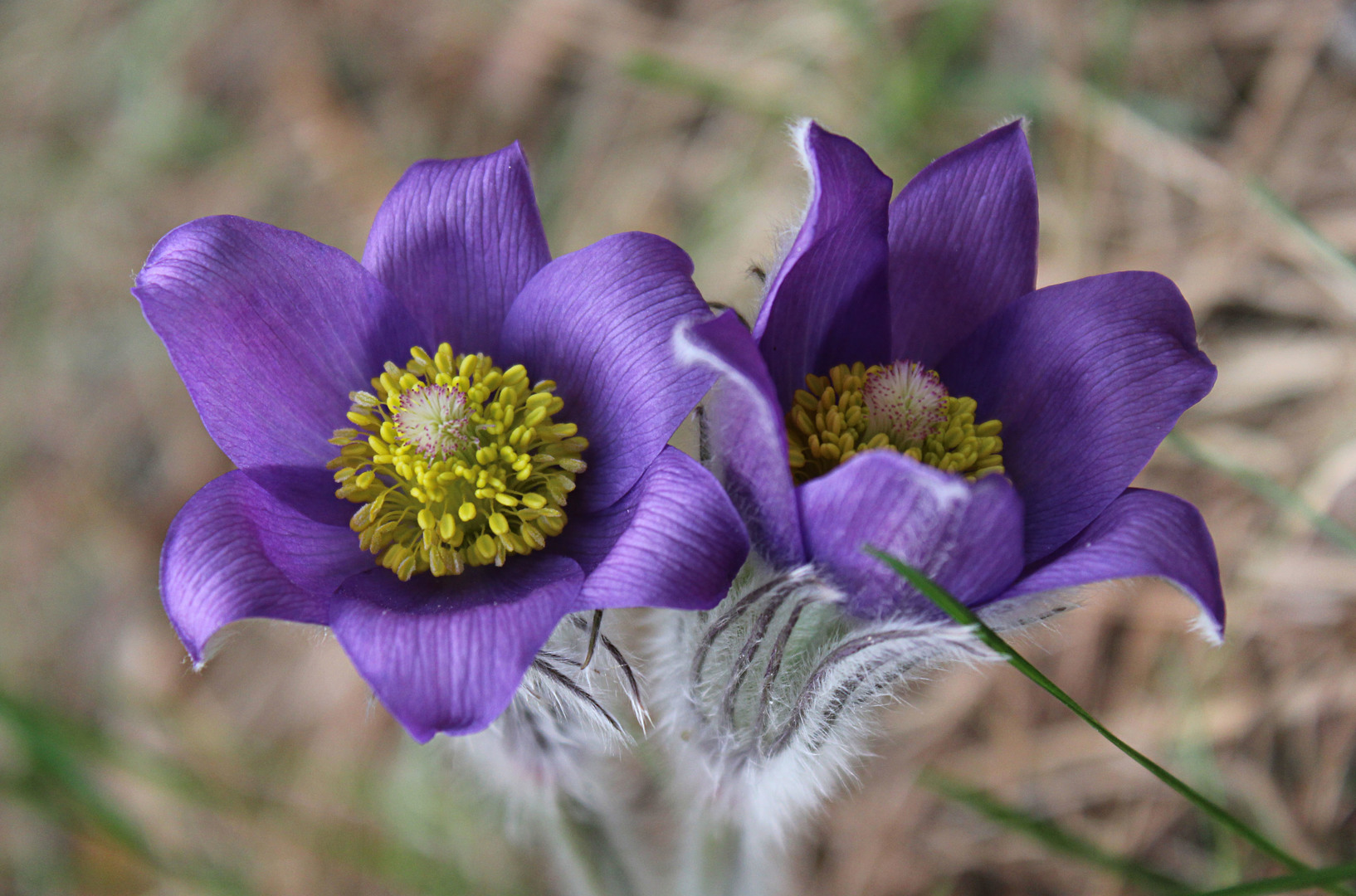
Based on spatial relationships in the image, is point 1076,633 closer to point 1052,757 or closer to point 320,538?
point 1052,757

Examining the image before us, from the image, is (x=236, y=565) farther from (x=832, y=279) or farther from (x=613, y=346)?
(x=832, y=279)

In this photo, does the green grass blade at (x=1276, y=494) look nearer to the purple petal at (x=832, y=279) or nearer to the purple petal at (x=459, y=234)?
the purple petal at (x=832, y=279)

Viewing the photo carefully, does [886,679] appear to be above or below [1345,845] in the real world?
above

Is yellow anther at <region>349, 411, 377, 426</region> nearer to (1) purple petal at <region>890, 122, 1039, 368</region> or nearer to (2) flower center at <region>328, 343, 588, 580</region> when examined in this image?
(2) flower center at <region>328, 343, 588, 580</region>

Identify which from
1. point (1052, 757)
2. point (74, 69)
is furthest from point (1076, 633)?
point (74, 69)

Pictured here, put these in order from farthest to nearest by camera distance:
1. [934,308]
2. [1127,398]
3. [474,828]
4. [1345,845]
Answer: [474,828]
[1345,845]
[934,308]
[1127,398]

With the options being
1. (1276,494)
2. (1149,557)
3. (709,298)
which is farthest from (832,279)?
(709,298)
